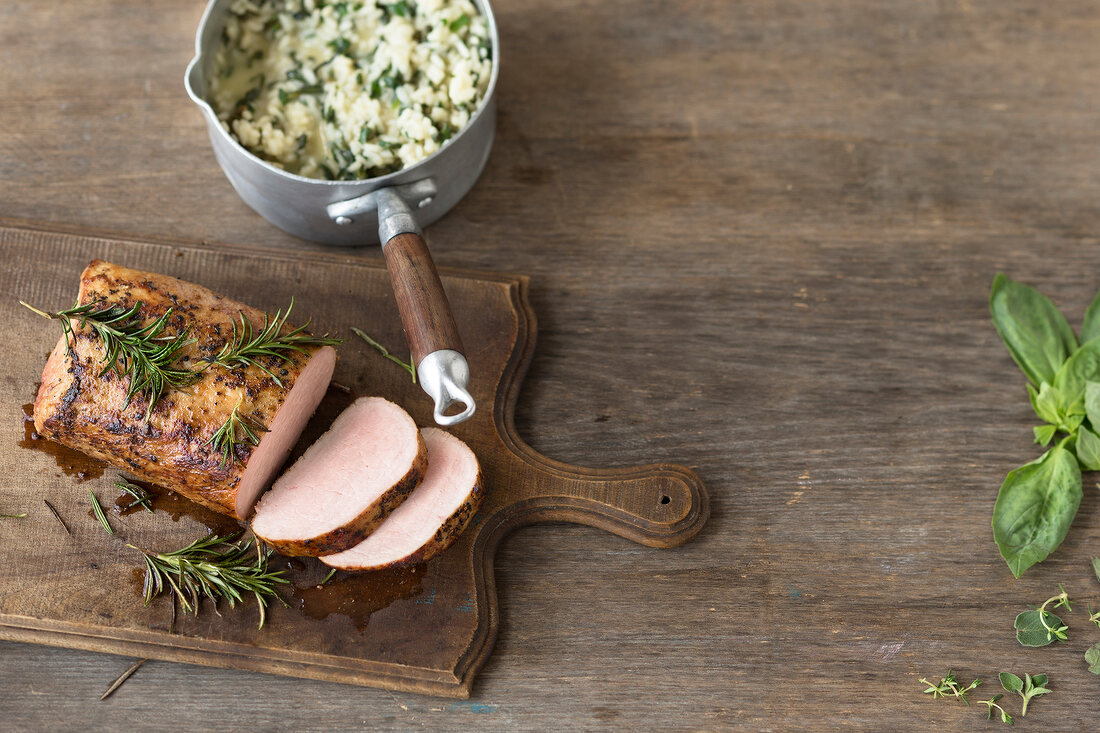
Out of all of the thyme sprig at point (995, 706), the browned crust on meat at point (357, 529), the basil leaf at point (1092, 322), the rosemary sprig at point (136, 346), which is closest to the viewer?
the rosemary sprig at point (136, 346)

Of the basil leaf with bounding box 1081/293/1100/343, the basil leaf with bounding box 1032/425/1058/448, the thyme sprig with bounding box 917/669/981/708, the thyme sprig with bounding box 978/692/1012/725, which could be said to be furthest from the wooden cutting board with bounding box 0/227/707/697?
the basil leaf with bounding box 1081/293/1100/343

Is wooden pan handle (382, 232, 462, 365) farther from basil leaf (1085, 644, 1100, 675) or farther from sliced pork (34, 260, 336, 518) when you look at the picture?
basil leaf (1085, 644, 1100, 675)

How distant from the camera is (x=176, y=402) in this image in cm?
193

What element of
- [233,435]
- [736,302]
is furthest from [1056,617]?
Answer: [233,435]

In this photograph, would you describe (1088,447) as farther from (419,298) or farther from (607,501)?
(419,298)

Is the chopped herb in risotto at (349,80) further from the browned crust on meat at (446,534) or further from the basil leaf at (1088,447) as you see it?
the basil leaf at (1088,447)

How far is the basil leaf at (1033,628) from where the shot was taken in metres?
2.22

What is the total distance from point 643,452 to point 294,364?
37.4 inches

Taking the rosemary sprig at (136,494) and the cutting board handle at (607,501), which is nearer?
the rosemary sprig at (136,494)

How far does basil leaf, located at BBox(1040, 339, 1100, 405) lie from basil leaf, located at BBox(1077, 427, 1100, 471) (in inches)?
2.6

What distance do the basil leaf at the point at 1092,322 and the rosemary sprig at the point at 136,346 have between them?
236 cm

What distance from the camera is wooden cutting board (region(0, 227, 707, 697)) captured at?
204 centimetres

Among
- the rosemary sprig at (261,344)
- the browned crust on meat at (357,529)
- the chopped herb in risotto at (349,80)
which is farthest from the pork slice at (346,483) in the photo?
the chopped herb in risotto at (349,80)

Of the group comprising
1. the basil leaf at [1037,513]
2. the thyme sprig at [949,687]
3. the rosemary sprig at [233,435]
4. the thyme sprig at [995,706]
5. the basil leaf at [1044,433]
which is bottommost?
the thyme sprig at [995,706]
